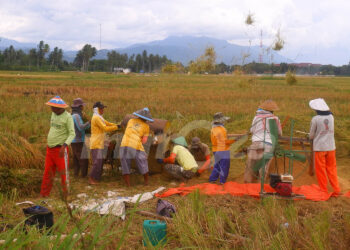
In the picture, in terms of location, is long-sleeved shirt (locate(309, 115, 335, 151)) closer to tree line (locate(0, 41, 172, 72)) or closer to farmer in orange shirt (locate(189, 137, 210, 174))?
farmer in orange shirt (locate(189, 137, 210, 174))

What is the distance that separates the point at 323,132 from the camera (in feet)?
18.4

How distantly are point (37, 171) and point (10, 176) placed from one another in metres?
0.53

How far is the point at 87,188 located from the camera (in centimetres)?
619

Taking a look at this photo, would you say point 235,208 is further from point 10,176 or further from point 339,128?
point 339,128

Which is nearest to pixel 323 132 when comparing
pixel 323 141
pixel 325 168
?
pixel 323 141

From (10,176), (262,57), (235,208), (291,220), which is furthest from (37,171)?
(262,57)

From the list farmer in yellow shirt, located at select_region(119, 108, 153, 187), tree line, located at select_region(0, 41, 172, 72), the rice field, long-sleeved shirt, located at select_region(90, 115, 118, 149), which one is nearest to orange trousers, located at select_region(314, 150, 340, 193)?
the rice field

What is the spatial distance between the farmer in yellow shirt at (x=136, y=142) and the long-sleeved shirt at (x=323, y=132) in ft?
8.32

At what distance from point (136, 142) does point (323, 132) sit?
9.34ft

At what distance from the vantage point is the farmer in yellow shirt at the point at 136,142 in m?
6.16

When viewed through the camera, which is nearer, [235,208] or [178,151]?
[235,208]

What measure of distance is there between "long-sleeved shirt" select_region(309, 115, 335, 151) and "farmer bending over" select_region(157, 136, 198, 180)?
204 centimetres

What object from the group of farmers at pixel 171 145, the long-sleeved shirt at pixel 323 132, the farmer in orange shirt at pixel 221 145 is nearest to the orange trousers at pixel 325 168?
the group of farmers at pixel 171 145

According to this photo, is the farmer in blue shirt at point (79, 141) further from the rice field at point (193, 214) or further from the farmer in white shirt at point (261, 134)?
the farmer in white shirt at point (261, 134)
